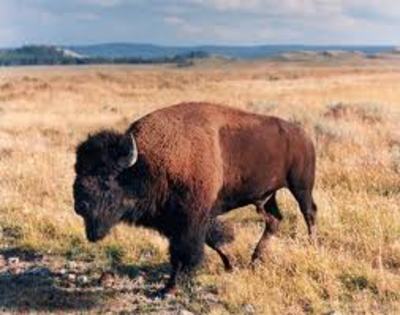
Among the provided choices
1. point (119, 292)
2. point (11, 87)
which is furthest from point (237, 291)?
point (11, 87)

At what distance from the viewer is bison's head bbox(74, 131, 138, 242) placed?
615 centimetres

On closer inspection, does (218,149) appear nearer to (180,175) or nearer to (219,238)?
(180,175)

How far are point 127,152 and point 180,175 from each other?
0.51 m

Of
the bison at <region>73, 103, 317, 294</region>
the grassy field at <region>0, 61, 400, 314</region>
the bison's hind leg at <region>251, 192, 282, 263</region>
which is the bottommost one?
the grassy field at <region>0, 61, 400, 314</region>

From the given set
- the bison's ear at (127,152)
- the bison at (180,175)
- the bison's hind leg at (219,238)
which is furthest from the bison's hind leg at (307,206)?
the bison's ear at (127,152)

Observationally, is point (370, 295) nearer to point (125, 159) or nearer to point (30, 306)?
point (125, 159)

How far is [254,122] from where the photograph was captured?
7453 millimetres

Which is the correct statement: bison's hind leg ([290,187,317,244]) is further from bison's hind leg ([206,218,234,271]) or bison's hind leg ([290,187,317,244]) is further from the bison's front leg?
the bison's front leg

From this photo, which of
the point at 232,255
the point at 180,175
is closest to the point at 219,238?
the point at 232,255

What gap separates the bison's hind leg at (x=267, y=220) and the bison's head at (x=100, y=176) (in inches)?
63.6

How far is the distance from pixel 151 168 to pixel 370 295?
6.69 ft

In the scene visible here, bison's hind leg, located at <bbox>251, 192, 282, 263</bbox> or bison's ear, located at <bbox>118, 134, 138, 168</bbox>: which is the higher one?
bison's ear, located at <bbox>118, 134, 138, 168</bbox>

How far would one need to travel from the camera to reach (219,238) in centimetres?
716

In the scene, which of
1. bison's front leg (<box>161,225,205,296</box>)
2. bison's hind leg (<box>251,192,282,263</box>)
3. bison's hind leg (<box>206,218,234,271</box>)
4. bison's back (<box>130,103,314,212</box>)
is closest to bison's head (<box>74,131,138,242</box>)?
bison's back (<box>130,103,314,212</box>)
